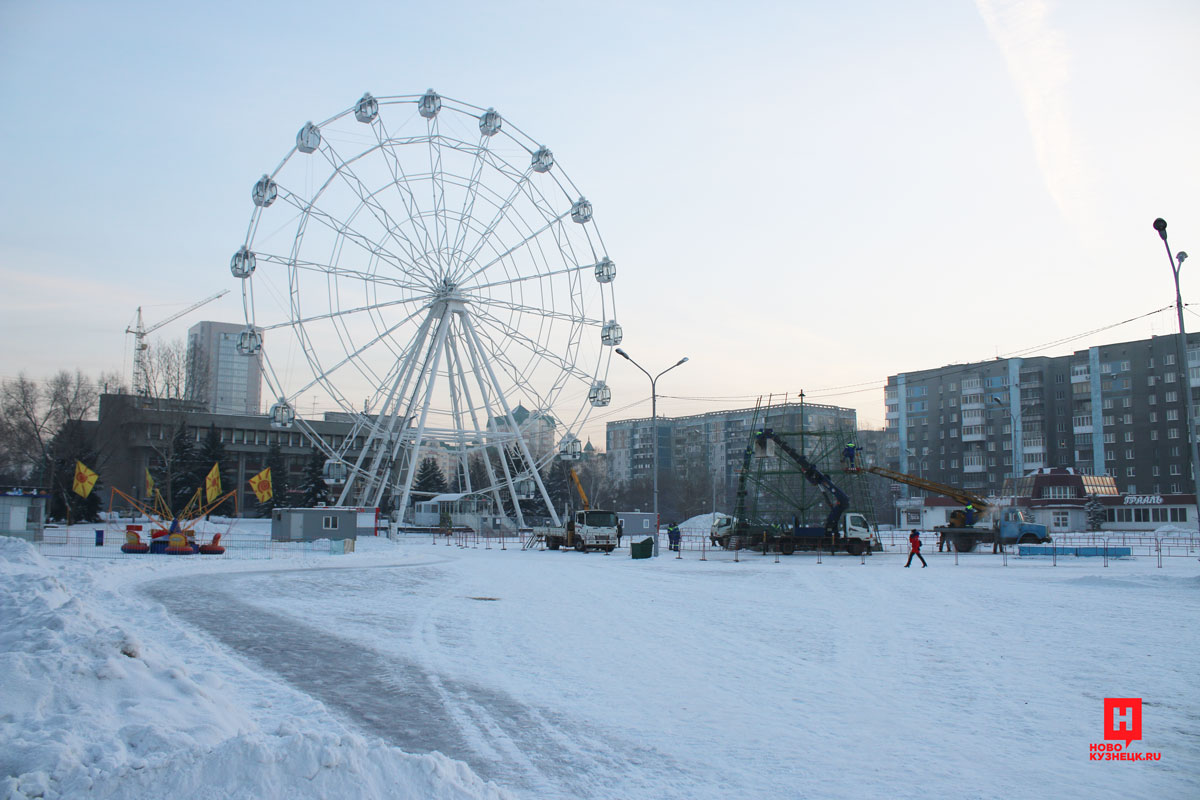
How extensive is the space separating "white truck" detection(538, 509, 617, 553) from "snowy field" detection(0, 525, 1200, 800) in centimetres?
2345

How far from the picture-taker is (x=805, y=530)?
3800 centimetres

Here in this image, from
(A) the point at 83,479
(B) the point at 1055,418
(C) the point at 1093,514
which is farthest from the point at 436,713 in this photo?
(B) the point at 1055,418

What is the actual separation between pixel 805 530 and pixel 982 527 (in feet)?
35.5

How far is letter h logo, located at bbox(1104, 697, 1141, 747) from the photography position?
7.99 m

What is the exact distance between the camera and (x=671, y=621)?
15.7 metres

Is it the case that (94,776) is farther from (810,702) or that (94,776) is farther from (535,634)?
(535,634)

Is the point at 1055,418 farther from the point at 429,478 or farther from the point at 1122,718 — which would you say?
the point at 1122,718

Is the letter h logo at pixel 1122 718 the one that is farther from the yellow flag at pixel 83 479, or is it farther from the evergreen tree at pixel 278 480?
the evergreen tree at pixel 278 480

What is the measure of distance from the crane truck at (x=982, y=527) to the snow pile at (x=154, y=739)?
36960mm

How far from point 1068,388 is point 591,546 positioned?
70.4m

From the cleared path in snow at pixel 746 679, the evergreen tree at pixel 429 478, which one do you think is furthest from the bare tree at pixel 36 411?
the cleared path in snow at pixel 746 679

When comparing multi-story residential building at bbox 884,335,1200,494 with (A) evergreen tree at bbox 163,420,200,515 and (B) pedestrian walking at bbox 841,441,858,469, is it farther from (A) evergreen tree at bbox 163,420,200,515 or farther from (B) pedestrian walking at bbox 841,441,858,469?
(A) evergreen tree at bbox 163,420,200,515

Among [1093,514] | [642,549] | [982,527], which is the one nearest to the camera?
[642,549]

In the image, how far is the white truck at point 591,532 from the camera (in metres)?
42.6
